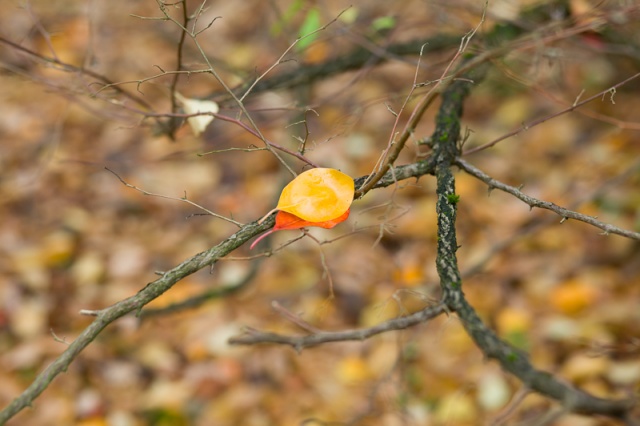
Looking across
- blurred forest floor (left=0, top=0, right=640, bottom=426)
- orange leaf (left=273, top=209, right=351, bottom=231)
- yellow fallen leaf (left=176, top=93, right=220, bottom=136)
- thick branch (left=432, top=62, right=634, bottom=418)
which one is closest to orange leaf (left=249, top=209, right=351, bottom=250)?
orange leaf (left=273, top=209, right=351, bottom=231)

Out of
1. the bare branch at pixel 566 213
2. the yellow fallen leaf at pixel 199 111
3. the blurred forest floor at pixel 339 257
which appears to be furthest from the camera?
A: the blurred forest floor at pixel 339 257

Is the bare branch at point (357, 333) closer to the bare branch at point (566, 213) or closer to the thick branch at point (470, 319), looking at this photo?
the thick branch at point (470, 319)

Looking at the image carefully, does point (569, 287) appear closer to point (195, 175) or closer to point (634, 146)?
point (634, 146)

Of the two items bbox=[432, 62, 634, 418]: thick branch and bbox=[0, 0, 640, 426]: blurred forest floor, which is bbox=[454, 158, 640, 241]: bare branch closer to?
bbox=[432, 62, 634, 418]: thick branch

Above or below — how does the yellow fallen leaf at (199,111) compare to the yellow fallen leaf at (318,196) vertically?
below

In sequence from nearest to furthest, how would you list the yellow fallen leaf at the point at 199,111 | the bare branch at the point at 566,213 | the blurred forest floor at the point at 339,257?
the bare branch at the point at 566,213
the yellow fallen leaf at the point at 199,111
the blurred forest floor at the point at 339,257

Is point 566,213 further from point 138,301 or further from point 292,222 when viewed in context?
point 138,301

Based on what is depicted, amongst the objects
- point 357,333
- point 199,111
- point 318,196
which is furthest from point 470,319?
point 199,111

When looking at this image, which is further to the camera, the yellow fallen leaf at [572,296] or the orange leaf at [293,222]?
the yellow fallen leaf at [572,296]

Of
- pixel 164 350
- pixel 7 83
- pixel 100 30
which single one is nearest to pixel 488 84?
pixel 164 350

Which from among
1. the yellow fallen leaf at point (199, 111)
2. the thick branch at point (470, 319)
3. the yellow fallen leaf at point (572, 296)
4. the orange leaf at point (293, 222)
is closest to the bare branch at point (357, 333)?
the thick branch at point (470, 319)
